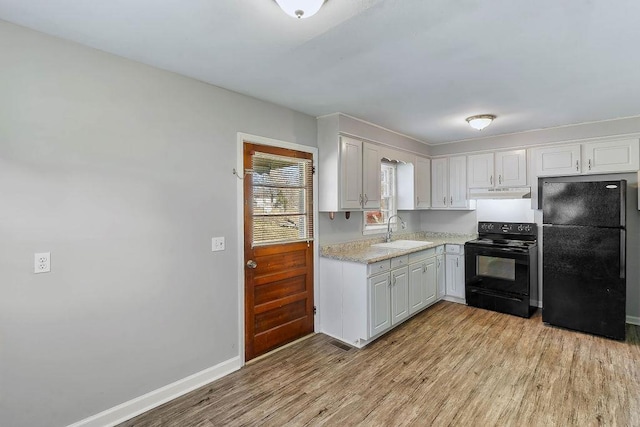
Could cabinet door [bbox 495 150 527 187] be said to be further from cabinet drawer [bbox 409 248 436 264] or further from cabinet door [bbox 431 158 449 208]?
cabinet drawer [bbox 409 248 436 264]

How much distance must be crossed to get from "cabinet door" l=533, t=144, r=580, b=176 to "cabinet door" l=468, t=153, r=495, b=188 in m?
0.55

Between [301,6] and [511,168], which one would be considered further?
[511,168]

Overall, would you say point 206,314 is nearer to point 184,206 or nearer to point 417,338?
point 184,206

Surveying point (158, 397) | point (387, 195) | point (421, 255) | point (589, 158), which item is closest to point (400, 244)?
point (421, 255)

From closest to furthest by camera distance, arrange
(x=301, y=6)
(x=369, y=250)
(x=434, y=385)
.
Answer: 1. (x=301, y=6)
2. (x=434, y=385)
3. (x=369, y=250)

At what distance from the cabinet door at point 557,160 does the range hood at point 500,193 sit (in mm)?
286

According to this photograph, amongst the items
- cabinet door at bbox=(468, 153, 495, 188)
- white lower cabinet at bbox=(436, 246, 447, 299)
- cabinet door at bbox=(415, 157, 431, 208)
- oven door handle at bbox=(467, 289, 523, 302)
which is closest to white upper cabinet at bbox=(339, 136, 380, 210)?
cabinet door at bbox=(415, 157, 431, 208)

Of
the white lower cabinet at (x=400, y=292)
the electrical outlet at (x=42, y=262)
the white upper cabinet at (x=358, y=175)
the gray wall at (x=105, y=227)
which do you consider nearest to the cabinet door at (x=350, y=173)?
the white upper cabinet at (x=358, y=175)

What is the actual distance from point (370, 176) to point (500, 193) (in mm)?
2052

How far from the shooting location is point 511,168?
4348mm

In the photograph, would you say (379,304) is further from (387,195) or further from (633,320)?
(633,320)

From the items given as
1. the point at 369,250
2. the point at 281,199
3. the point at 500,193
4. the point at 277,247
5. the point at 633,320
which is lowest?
the point at 633,320

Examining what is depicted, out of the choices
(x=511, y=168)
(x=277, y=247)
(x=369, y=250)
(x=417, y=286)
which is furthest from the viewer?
(x=511, y=168)

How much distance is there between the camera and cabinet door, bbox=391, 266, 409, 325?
347 centimetres
